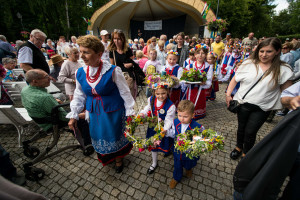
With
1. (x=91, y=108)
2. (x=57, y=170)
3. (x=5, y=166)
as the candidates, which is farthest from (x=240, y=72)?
(x=5, y=166)

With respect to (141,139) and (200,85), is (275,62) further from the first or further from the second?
(141,139)

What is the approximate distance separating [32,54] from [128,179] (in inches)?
142

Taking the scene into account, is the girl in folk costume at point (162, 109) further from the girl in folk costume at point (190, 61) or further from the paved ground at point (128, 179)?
the girl in folk costume at point (190, 61)

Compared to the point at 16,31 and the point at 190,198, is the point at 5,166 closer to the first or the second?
the point at 190,198

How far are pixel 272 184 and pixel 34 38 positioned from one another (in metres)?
5.01

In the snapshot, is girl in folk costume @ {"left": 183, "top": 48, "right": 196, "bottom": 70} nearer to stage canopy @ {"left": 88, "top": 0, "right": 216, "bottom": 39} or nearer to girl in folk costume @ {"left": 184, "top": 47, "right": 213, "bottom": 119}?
girl in folk costume @ {"left": 184, "top": 47, "right": 213, "bottom": 119}

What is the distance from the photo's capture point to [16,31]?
19.6m

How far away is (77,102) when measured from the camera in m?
2.37

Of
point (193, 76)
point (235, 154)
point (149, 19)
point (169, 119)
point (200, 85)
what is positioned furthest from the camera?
point (149, 19)

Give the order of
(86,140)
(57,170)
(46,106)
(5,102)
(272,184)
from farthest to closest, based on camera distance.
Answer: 1. (5,102)
2. (86,140)
3. (57,170)
4. (46,106)
5. (272,184)

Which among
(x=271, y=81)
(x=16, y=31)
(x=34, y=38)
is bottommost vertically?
(x=271, y=81)

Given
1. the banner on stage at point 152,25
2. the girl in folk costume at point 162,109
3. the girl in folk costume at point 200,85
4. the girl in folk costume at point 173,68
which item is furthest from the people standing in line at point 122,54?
the banner on stage at point 152,25

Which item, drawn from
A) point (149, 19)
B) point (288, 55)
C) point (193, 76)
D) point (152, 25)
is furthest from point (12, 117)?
point (149, 19)

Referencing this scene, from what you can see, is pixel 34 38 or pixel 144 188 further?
pixel 34 38
